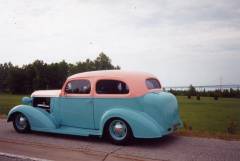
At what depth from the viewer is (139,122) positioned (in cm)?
780

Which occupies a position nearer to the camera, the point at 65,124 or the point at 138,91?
the point at 138,91

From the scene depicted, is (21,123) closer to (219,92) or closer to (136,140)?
(136,140)

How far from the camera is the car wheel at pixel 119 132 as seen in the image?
26.2ft

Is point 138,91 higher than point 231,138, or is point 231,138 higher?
point 138,91

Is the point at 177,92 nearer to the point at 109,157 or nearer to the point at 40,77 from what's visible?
the point at 40,77

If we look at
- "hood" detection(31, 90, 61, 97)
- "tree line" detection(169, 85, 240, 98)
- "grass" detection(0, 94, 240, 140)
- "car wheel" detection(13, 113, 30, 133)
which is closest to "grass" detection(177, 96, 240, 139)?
"grass" detection(0, 94, 240, 140)

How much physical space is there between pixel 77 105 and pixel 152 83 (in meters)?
1.97

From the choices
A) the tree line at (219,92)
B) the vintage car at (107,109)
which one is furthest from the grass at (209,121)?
the tree line at (219,92)

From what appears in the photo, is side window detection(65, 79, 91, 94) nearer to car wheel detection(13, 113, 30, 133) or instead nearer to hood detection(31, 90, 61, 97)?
hood detection(31, 90, 61, 97)

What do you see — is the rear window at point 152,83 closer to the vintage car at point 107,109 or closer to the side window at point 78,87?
the vintage car at point 107,109

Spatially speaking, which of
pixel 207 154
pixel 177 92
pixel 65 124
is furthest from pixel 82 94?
pixel 177 92

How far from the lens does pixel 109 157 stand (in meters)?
7.03

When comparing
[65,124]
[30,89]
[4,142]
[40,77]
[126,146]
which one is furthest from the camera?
[30,89]

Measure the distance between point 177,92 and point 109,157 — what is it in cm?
7446
